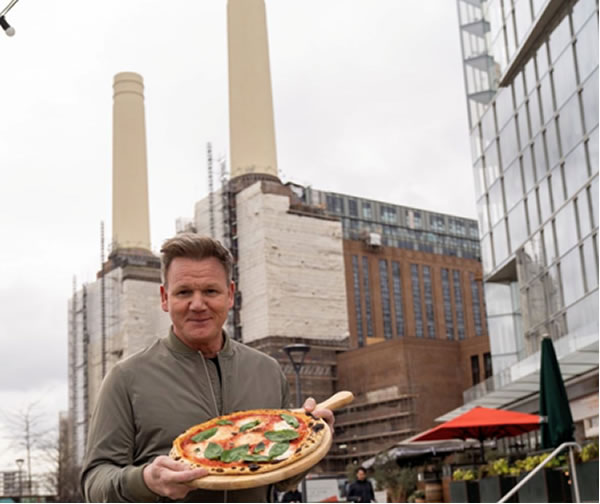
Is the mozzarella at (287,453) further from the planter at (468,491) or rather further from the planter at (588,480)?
the planter at (468,491)

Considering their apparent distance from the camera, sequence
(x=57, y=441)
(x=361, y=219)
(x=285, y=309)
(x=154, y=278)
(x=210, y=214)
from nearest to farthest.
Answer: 1. (x=57, y=441)
2. (x=285, y=309)
3. (x=210, y=214)
4. (x=154, y=278)
5. (x=361, y=219)

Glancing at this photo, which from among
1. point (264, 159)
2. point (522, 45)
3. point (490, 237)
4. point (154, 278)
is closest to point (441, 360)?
point (264, 159)

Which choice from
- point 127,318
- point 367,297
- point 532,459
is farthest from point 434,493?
point 367,297

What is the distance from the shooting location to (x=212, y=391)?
2.28 meters

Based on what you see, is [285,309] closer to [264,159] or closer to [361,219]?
[264,159]

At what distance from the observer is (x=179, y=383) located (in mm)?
2250

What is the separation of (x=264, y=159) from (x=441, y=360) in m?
20.3

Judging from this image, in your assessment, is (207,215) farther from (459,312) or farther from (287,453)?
(287,453)

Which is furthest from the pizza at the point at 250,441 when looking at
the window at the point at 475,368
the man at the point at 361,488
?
the window at the point at 475,368

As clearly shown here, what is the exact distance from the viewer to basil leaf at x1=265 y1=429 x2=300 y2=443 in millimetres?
2050

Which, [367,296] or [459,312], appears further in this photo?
[459,312]

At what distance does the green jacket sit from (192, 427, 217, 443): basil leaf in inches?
5.3

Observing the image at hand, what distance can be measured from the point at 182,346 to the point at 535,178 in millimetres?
26551

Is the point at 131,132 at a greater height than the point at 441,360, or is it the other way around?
the point at 131,132
